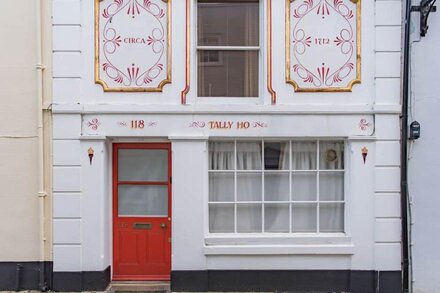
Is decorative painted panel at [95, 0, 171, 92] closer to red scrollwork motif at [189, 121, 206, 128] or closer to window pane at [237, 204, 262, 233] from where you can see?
red scrollwork motif at [189, 121, 206, 128]

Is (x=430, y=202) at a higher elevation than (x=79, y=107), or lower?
lower

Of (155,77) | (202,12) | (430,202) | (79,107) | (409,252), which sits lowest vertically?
(409,252)

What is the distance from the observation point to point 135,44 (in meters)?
6.65

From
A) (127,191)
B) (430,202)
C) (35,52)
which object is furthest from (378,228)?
(35,52)

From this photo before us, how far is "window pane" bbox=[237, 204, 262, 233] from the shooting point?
6.88 m

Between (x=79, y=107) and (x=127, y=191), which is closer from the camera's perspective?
(x=79, y=107)

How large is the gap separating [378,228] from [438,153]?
5.06 ft

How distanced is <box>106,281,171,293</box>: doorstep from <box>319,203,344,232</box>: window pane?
277cm

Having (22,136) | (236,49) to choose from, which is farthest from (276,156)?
(22,136)

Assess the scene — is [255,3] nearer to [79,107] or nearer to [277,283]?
[79,107]

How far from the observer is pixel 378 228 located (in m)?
6.60

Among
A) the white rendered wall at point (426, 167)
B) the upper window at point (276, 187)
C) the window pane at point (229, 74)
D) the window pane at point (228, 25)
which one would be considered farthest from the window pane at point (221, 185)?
the white rendered wall at point (426, 167)

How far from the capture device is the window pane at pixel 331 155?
6.86 meters

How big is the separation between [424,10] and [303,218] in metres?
3.83
